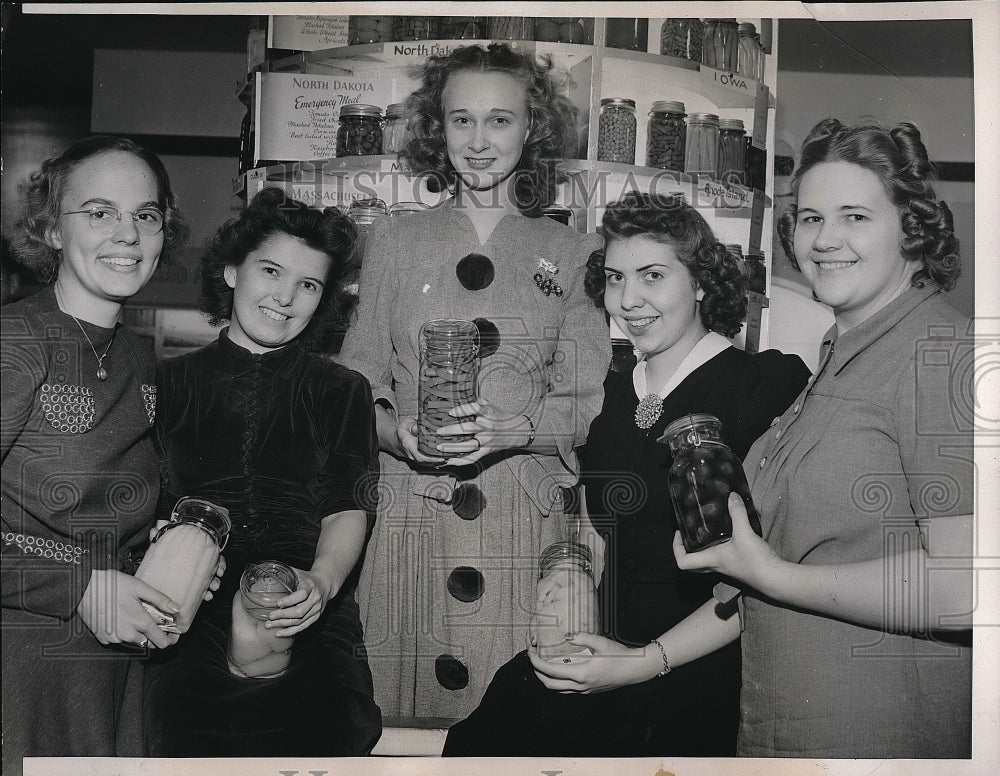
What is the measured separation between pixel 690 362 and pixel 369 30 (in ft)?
2.61

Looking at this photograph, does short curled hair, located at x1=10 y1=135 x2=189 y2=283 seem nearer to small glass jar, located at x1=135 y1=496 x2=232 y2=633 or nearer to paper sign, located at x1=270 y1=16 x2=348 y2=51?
paper sign, located at x1=270 y1=16 x2=348 y2=51

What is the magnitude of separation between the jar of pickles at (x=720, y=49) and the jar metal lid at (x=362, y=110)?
1.88 ft

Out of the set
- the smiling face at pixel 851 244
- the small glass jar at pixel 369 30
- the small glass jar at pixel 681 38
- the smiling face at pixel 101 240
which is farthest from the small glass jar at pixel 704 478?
the smiling face at pixel 101 240

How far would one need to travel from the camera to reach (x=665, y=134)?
1.56 metres

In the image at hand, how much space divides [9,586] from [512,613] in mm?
829

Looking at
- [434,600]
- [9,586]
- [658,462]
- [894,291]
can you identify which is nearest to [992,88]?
[894,291]

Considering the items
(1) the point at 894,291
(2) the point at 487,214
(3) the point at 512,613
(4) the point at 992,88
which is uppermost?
(4) the point at 992,88

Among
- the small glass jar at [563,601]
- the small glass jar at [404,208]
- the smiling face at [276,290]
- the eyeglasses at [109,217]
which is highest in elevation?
→ the small glass jar at [404,208]

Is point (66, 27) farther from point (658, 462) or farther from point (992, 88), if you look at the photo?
point (992, 88)

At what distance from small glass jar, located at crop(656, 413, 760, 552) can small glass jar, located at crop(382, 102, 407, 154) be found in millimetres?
667

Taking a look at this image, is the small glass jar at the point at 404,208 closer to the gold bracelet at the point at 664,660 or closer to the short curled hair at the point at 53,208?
the short curled hair at the point at 53,208

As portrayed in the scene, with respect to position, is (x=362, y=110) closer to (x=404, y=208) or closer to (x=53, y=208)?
(x=404, y=208)

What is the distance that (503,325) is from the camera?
60.0 inches

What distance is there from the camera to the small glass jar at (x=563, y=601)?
153 centimetres
